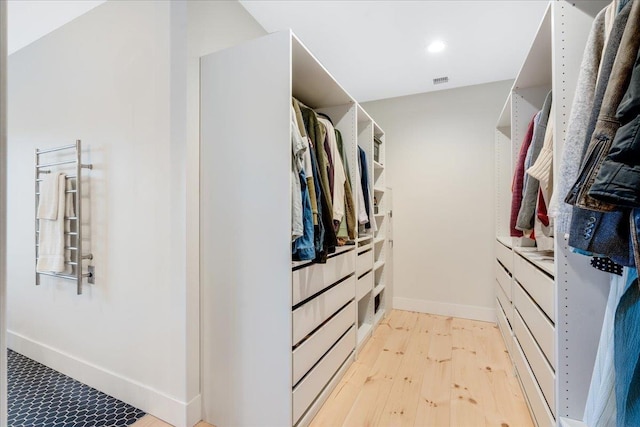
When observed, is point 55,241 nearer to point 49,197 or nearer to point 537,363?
point 49,197

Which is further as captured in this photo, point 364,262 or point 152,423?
point 364,262

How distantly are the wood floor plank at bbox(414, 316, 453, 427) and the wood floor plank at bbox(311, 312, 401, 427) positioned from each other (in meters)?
0.37

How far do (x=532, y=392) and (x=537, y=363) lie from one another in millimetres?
243

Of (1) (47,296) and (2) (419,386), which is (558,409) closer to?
(2) (419,386)

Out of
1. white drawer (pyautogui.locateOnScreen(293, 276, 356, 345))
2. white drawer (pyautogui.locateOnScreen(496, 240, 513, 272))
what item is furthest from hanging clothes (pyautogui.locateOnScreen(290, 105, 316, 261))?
white drawer (pyautogui.locateOnScreen(496, 240, 513, 272))

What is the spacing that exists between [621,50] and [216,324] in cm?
179

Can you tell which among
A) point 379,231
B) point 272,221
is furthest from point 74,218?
point 379,231

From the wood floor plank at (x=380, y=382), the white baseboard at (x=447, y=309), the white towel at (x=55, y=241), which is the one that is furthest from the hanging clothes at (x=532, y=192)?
the white towel at (x=55, y=241)

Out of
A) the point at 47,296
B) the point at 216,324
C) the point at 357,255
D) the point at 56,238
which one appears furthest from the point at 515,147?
the point at 47,296

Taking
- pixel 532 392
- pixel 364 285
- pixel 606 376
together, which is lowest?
pixel 532 392

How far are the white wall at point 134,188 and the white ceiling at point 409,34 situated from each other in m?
0.39

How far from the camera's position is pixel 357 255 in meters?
2.25

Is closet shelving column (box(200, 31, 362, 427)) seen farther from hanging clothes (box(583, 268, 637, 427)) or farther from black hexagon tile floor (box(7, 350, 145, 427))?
hanging clothes (box(583, 268, 637, 427))

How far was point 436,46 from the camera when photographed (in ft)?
7.72
